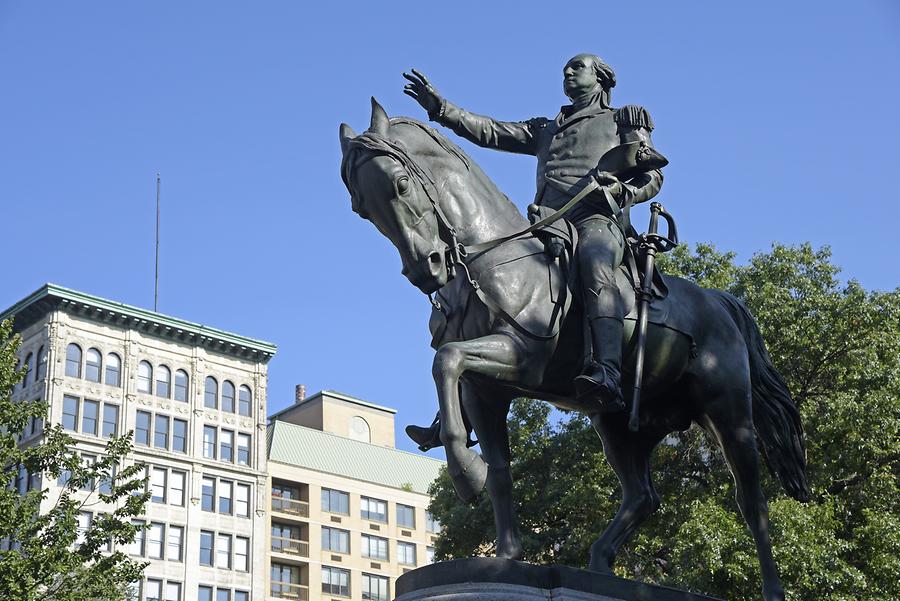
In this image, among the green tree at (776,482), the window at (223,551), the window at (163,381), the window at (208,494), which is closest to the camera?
the green tree at (776,482)

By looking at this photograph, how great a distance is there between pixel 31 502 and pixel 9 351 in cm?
357

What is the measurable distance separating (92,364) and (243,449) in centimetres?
1158

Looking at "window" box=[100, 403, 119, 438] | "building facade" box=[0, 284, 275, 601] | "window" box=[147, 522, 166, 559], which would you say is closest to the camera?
"window" box=[147, 522, 166, 559]

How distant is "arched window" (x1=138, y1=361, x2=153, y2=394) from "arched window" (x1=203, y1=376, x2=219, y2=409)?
4.06 m

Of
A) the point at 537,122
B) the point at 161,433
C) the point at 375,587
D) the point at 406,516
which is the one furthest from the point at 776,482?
the point at 406,516

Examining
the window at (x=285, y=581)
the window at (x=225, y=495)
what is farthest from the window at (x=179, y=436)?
the window at (x=285, y=581)

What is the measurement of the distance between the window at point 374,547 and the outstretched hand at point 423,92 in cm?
8065

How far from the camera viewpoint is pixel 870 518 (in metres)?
24.2

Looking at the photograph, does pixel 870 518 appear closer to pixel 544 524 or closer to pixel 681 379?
pixel 544 524

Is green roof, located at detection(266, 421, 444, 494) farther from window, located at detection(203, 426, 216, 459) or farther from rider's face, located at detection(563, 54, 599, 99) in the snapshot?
rider's face, located at detection(563, 54, 599, 99)

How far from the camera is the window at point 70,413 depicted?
240ft

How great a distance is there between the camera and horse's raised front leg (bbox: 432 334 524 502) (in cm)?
845

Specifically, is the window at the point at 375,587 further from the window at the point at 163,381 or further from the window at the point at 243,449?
the window at the point at 163,381

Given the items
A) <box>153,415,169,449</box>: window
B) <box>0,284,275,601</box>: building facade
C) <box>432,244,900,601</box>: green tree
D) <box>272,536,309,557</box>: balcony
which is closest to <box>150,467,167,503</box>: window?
<box>0,284,275,601</box>: building facade
